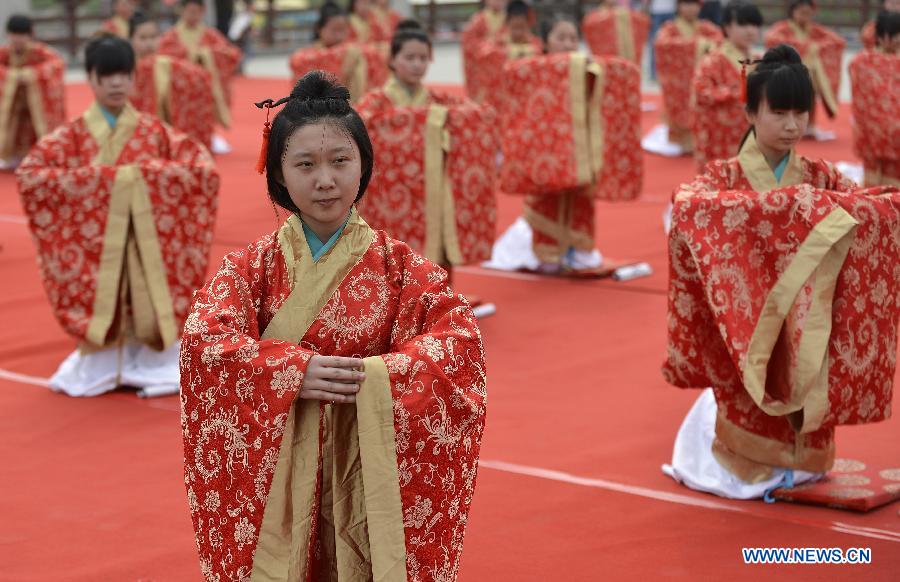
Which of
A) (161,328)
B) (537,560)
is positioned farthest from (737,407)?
(161,328)

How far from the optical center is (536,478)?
424cm

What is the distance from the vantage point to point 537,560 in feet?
11.9

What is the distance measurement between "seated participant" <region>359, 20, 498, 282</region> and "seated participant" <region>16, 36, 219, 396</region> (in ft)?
3.07

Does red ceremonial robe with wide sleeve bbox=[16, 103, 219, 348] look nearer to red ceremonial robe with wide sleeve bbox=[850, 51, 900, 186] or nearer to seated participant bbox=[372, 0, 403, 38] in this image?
red ceremonial robe with wide sleeve bbox=[850, 51, 900, 186]

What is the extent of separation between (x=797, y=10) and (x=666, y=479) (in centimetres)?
844

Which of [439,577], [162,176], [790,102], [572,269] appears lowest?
[572,269]

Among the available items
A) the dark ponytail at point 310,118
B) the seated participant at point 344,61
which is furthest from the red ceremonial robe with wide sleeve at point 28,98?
the dark ponytail at point 310,118

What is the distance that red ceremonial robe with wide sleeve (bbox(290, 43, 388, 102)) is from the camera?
10.7m

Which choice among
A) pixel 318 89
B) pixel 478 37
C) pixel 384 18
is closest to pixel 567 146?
pixel 318 89

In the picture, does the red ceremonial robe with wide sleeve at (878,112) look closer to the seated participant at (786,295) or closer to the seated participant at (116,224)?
the seated participant at (786,295)

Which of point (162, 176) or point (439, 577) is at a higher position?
point (162, 176)

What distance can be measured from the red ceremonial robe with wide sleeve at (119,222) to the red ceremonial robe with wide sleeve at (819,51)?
722 centimetres

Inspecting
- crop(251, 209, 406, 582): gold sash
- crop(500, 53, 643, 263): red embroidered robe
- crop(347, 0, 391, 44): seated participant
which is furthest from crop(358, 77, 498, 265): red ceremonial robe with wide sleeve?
crop(347, 0, 391, 44): seated participant

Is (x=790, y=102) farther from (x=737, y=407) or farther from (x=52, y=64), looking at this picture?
(x=52, y=64)
